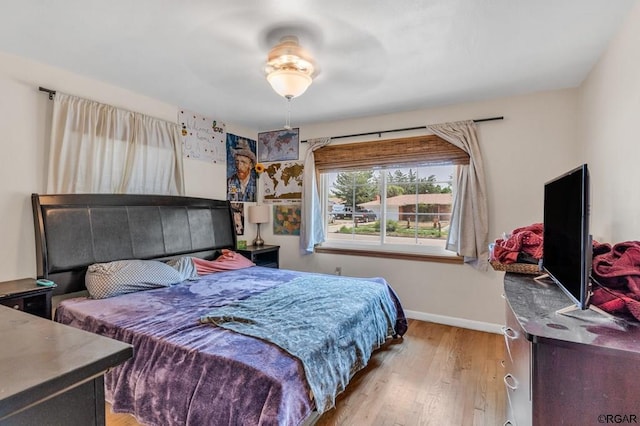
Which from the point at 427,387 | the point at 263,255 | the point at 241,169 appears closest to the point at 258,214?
the point at 263,255

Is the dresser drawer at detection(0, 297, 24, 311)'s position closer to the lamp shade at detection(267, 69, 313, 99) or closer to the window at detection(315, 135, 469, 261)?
the lamp shade at detection(267, 69, 313, 99)

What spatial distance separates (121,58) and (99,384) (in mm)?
2533

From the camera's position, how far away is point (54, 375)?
55cm

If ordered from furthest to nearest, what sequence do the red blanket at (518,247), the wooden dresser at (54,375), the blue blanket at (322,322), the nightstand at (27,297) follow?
the nightstand at (27,297)
the red blanket at (518,247)
the blue blanket at (322,322)
the wooden dresser at (54,375)

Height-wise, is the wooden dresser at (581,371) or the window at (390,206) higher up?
the window at (390,206)

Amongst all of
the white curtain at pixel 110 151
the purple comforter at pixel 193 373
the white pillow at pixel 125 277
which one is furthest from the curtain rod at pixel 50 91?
the purple comforter at pixel 193 373

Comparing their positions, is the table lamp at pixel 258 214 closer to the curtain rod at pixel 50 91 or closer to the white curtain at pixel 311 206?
the white curtain at pixel 311 206

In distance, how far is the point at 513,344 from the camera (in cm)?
A: 142

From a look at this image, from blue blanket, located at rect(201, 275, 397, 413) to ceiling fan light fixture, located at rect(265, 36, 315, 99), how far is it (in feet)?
4.98

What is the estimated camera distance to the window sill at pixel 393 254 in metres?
3.37

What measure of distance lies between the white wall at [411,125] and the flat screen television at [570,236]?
1.64 m

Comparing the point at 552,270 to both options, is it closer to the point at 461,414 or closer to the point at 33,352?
the point at 461,414

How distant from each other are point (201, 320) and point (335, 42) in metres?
1.99

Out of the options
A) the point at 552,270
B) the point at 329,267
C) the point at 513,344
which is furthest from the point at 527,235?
the point at 329,267
